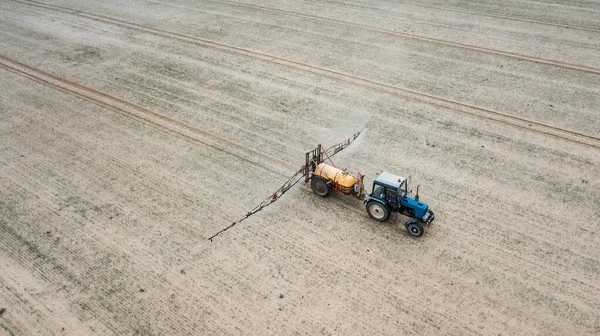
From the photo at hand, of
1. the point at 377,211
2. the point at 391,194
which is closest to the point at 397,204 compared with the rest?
the point at 391,194

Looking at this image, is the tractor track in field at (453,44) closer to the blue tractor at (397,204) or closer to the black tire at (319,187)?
the blue tractor at (397,204)

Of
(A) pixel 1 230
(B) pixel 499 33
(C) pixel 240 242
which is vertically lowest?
(A) pixel 1 230

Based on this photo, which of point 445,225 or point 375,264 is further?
point 445,225

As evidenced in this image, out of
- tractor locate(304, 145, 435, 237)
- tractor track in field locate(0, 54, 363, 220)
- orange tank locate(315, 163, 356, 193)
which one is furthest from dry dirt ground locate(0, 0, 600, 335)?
orange tank locate(315, 163, 356, 193)

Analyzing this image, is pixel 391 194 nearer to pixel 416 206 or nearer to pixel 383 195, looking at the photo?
pixel 383 195

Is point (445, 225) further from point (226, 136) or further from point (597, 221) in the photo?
point (226, 136)

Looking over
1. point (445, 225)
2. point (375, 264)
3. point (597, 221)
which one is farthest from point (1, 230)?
point (597, 221)

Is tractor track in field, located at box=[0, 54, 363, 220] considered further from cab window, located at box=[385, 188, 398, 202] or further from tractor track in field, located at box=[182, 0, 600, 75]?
tractor track in field, located at box=[182, 0, 600, 75]
